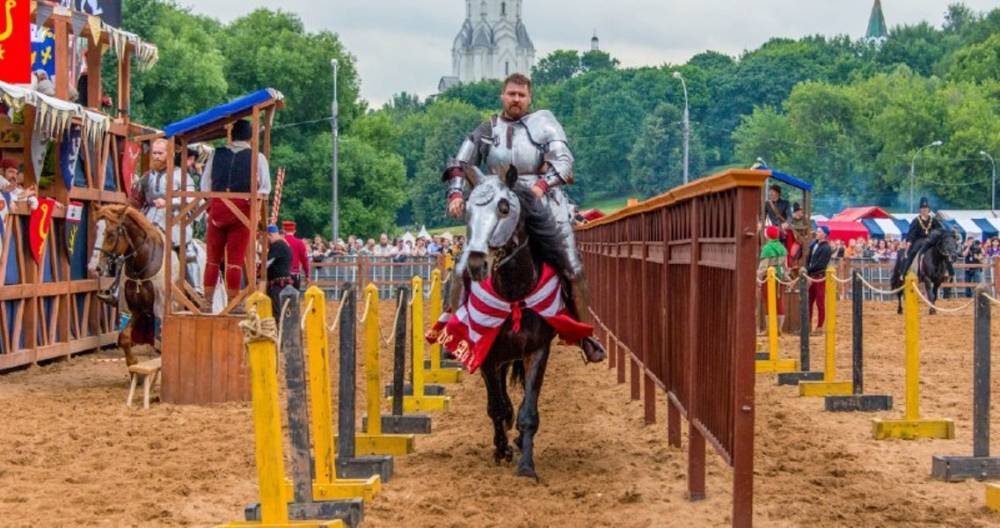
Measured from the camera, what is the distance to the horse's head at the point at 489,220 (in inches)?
352

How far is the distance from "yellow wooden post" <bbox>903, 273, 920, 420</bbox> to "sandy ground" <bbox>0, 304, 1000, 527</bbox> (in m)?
0.35

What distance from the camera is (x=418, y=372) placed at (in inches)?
549

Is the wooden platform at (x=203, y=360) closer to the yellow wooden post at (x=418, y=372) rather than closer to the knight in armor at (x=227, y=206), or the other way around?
the knight in armor at (x=227, y=206)

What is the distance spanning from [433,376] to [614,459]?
6358mm

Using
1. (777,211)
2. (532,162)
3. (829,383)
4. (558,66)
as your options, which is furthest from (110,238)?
(558,66)

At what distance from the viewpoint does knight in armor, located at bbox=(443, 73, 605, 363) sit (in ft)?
33.0

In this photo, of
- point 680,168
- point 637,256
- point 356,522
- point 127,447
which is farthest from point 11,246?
point 680,168

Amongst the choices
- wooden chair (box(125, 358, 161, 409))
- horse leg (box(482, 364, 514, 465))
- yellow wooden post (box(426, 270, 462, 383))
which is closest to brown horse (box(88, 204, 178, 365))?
wooden chair (box(125, 358, 161, 409))

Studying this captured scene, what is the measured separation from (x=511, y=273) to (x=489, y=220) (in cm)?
76

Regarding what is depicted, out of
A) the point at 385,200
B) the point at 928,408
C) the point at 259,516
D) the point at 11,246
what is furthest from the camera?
the point at 385,200

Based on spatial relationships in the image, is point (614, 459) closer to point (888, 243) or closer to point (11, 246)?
point (11, 246)

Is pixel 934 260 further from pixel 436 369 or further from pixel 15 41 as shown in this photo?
pixel 15 41

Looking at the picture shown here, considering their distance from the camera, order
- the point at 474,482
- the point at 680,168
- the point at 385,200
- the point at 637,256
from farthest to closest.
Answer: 1. the point at 680,168
2. the point at 385,200
3. the point at 637,256
4. the point at 474,482

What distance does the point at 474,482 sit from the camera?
956cm
